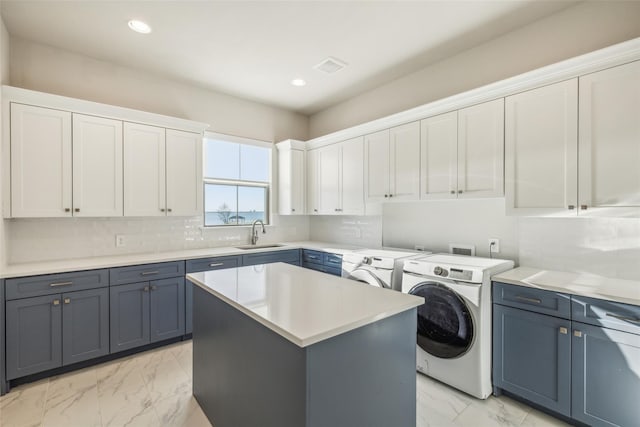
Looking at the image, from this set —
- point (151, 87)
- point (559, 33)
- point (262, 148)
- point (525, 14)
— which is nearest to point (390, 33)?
Result: point (525, 14)

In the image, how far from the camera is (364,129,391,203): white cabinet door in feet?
10.9

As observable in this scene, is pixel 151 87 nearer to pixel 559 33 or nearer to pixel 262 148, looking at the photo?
pixel 262 148

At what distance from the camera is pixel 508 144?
239 centimetres

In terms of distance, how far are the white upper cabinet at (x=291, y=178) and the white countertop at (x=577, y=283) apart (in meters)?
2.69

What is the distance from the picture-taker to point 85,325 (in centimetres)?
262

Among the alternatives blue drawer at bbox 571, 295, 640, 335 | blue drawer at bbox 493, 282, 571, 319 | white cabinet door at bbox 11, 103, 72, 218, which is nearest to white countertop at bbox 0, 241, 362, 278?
white cabinet door at bbox 11, 103, 72, 218

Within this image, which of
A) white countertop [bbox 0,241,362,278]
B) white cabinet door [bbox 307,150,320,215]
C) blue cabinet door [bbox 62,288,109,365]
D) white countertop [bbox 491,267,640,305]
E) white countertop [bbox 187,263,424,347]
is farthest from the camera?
white cabinet door [bbox 307,150,320,215]

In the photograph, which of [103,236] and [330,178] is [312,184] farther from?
[103,236]

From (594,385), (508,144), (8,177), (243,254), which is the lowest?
(594,385)

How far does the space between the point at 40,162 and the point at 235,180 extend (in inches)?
77.0

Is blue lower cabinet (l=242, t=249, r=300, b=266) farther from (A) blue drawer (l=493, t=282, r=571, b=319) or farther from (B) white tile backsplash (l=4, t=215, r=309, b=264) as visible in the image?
(A) blue drawer (l=493, t=282, r=571, b=319)

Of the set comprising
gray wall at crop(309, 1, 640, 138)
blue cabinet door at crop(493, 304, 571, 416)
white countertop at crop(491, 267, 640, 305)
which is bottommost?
blue cabinet door at crop(493, 304, 571, 416)

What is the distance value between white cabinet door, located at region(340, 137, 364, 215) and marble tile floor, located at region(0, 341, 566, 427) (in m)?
1.92

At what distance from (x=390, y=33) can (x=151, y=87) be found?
260cm
